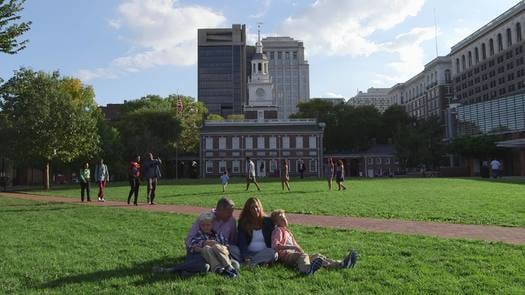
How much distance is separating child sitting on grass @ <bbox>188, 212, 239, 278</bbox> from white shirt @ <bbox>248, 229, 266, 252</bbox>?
39 centimetres

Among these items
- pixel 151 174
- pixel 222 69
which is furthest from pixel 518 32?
pixel 151 174

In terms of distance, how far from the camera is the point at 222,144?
73688mm

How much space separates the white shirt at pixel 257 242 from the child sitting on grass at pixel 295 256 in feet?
0.62

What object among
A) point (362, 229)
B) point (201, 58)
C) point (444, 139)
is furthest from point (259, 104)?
point (362, 229)

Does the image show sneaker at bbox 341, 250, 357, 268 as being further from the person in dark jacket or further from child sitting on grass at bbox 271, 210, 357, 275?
the person in dark jacket

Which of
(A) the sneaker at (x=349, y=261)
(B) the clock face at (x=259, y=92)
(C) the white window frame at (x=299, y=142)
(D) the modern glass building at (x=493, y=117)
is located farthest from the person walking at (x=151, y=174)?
(B) the clock face at (x=259, y=92)

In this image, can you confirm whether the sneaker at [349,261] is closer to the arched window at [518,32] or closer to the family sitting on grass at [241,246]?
the family sitting on grass at [241,246]

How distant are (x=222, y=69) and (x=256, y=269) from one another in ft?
492

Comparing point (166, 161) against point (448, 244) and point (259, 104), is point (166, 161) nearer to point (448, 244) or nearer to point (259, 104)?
point (259, 104)

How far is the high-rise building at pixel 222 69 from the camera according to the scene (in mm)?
153625

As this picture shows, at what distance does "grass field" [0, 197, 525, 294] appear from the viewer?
625 cm

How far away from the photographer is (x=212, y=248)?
7.00 metres

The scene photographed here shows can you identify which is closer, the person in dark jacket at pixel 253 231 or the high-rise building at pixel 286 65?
the person in dark jacket at pixel 253 231

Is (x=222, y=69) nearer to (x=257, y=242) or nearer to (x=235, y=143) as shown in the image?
(x=235, y=143)
